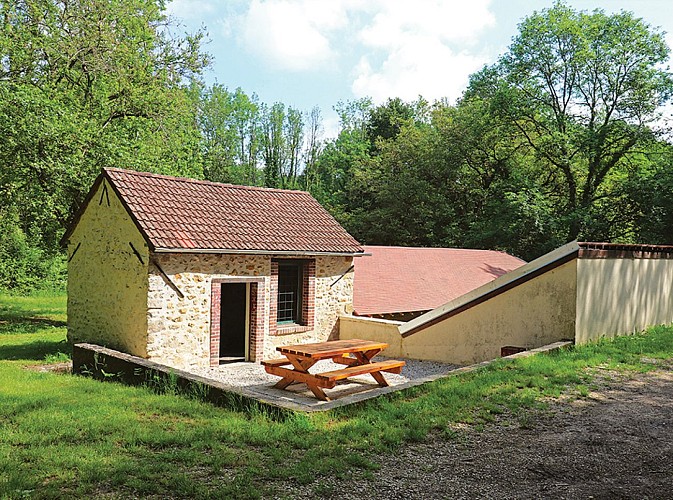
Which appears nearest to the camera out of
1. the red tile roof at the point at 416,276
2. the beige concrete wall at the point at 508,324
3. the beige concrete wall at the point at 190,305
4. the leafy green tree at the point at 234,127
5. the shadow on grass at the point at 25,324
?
the beige concrete wall at the point at 508,324

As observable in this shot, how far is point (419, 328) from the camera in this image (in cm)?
1288

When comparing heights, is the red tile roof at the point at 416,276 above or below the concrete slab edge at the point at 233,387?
above

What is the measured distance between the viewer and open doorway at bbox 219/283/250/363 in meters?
13.2

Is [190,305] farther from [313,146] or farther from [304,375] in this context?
[313,146]

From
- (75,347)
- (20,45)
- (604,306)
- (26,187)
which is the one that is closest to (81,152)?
(26,187)

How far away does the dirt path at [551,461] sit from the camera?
4.39m

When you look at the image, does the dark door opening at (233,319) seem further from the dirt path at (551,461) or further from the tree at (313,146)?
the tree at (313,146)

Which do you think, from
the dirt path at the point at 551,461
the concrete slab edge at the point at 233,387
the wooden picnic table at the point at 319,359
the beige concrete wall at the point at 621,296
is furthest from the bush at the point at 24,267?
the dirt path at the point at 551,461

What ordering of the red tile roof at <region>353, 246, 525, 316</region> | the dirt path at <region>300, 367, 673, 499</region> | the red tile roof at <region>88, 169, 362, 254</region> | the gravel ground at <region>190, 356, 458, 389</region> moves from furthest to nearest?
1. the red tile roof at <region>353, 246, 525, 316</region>
2. the red tile roof at <region>88, 169, 362, 254</region>
3. the gravel ground at <region>190, 356, 458, 389</region>
4. the dirt path at <region>300, 367, 673, 499</region>

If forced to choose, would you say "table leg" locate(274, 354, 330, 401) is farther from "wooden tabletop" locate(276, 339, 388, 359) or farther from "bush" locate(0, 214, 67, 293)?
"bush" locate(0, 214, 67, 293)

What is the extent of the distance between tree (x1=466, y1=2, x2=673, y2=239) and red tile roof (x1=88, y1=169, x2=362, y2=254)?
15233mm

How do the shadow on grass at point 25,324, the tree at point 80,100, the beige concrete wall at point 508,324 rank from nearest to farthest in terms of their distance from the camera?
the beige concrete wall at point 508,324
the tree at point 80,100
the shadow on grass at point 25,324

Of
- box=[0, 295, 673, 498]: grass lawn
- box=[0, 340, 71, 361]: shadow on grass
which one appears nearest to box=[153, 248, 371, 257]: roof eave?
box=[0, 295, 673, 498]: grass lawn

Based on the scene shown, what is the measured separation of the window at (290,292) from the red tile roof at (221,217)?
68 cm
